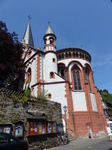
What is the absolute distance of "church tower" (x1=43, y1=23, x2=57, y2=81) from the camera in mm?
20036

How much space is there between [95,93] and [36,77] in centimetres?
1142

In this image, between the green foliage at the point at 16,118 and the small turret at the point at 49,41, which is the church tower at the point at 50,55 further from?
the green foliage at the point at 16,118

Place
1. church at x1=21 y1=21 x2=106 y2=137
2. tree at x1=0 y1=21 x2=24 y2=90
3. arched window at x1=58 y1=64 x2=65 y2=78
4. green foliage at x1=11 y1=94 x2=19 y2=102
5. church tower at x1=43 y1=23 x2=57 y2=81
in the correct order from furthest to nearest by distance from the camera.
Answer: arched window at x1=58 y1=64 x2=65 y2=78 → church tower at x1=43 y1=23 x2=57 y2=81 → church at x1=21 y1=21 x2=106 y2=137 → tree at x1=0 y1=21 x2=24 y2=90 → green foliage at x1=11 y1=94 x2=19 y2=102

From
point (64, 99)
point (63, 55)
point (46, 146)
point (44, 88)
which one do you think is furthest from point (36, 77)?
point (46, 146)

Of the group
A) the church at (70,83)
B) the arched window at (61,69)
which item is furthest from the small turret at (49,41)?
the arched window at (61,69)

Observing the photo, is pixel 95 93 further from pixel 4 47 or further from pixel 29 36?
→ pixel 29 36

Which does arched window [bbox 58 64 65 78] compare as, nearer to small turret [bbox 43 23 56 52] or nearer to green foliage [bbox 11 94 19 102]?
small turret [bbox 43 23 56 52]

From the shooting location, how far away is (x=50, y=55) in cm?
2148

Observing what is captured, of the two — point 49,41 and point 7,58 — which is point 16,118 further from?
point 49,41

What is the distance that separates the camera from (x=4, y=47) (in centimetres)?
1605

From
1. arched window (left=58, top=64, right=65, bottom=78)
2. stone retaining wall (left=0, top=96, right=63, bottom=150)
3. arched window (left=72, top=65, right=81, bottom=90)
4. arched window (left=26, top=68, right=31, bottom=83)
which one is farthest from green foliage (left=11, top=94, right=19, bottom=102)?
arched window (left=58, top=64, right=65, bottom=78)

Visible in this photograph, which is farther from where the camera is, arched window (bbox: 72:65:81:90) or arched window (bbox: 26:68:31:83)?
arched window (bbox: 26:68:31:83)

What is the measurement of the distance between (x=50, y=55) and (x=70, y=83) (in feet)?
20.0

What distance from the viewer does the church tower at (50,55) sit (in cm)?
2004
